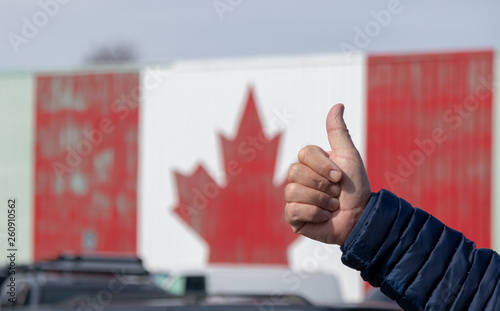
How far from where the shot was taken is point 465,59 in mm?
14023

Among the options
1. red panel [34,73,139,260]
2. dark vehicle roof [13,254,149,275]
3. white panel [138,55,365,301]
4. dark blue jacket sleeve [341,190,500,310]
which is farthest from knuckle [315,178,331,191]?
red panel [34,73,139,260]

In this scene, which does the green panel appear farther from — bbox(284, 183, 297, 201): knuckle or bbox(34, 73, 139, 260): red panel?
bbox(284, 183, 297, 201): knuckle

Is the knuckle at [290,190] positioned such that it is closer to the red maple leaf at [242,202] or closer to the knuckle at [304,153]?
the knuckle at [304,153]

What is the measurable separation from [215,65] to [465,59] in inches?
188

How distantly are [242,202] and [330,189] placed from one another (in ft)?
43.2

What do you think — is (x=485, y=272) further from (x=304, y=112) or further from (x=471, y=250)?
(x=304, y=112)

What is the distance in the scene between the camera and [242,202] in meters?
15.0

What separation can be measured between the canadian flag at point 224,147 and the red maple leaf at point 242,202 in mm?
26

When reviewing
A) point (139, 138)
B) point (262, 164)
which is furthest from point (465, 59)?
point (139, 138)

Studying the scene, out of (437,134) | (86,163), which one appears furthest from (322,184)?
(86,163)

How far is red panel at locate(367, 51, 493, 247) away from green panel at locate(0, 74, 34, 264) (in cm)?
739

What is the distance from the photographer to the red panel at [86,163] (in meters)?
16.0

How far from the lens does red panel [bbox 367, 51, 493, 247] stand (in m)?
13.7

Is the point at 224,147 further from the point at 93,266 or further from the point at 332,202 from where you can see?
the point at 332,202
